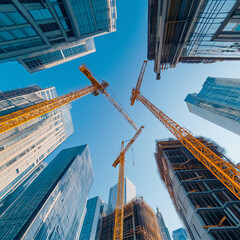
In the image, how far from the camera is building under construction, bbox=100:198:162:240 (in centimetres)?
2538

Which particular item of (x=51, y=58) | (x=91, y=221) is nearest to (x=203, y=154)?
(x=51, y=58)

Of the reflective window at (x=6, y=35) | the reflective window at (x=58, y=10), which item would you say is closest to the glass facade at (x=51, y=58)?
the reflective window at (x=58, y=10)

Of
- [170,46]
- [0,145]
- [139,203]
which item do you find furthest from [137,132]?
[0,145]

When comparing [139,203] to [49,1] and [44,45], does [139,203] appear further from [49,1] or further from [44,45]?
[49,1]

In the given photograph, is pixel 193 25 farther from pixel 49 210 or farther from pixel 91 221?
pixel 91 221

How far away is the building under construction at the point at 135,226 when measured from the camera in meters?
25.4

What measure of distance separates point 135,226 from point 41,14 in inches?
2022

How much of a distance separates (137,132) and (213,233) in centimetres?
2751

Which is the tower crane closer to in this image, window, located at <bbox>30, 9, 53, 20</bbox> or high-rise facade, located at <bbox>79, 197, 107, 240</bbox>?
window, located at <bbox>30, 9, 53, 20</bbox>

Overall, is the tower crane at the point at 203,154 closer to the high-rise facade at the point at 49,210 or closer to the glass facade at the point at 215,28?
the glass facade at the point at 215,28

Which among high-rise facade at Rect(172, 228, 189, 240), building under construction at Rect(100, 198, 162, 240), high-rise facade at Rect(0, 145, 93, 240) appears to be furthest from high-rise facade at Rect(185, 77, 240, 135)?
high-rise facade at Rect(172, 228, 189, 240)

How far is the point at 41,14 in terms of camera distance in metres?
23.1

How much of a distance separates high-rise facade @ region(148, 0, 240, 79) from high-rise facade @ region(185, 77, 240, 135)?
3838 centimetres

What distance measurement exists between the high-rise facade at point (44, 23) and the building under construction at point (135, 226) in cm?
4844
